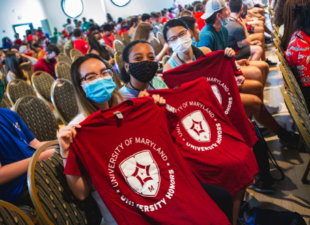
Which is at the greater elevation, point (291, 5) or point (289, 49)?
point (291, 5)

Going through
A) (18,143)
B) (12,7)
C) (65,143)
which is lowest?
(18,143)

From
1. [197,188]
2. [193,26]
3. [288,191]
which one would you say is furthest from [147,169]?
[193,26]

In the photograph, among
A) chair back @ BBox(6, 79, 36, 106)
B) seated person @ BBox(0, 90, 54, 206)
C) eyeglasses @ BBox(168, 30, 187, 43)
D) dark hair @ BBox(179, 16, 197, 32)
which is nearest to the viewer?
seated person @ BBox(0, 90, 54, 206)

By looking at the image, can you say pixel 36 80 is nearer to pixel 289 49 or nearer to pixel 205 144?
pixel 205 144

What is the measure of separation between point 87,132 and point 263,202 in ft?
5.12

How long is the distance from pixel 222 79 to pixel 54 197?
4.71ft

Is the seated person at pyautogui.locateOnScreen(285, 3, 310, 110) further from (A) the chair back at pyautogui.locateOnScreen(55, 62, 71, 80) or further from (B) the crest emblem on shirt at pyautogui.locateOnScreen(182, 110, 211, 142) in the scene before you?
(A) the chair back at pyautogui.locateOnScreen(55, 62, 71, 80)

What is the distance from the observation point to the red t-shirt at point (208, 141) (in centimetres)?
150

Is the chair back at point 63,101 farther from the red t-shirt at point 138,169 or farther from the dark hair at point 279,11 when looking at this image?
the dark hair at point 279,11

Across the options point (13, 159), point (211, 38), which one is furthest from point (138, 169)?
point (211, 38)

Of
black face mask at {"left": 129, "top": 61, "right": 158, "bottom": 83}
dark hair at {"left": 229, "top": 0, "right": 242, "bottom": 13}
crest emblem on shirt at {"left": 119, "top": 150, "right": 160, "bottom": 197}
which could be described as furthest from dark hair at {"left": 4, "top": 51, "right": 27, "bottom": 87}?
crest emblem on shirt at {"left": 119, "top": 150, "right": 160, "bottom": 197}

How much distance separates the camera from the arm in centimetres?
113

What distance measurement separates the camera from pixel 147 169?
1.28 m

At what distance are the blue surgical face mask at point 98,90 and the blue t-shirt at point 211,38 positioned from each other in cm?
182
